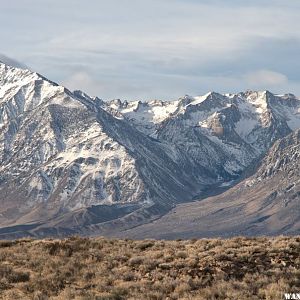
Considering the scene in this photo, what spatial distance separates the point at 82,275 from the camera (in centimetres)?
4147

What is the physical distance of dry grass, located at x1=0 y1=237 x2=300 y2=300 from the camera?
36531mm

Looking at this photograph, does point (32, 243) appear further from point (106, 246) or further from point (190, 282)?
point (190, 282)

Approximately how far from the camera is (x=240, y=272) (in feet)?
129

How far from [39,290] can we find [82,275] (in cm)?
372

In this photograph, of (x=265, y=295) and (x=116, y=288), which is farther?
(x=116, y=288)

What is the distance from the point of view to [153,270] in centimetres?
4153

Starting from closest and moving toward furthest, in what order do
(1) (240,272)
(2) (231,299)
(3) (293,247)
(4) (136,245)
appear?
(2) (231,299), (1) (240,272), (3) (293,247), (4) (136,245)

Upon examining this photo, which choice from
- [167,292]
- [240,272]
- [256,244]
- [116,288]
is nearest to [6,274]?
[116,288]

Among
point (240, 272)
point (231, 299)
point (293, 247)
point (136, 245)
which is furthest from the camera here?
point (136, 245)

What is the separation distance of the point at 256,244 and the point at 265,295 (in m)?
13.2

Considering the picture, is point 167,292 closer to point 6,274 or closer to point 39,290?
point 39,290

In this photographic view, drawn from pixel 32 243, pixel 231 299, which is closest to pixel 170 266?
pixel 231 299

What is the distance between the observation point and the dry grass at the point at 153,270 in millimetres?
36531

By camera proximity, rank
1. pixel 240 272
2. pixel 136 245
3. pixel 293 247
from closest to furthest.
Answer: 1. pixel 240 272
2. pixel 293 247
3. pixel 136 245
